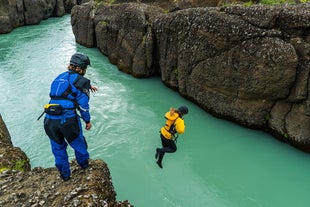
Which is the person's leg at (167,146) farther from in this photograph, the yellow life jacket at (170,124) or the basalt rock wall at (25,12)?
the basalt rock wall at (25,12)

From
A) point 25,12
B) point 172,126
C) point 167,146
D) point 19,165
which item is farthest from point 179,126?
point 25,12

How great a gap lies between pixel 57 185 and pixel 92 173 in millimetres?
690

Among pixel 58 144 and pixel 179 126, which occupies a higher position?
pixel 58 144

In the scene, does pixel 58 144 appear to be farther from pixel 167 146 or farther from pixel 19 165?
pixel 167 146

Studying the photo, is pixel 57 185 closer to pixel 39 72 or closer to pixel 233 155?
pixel 233 155

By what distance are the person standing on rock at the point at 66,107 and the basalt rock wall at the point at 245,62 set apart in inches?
255

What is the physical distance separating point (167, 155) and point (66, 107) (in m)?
4.87

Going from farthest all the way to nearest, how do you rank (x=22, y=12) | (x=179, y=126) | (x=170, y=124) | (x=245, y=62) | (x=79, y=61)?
(x=22, y=12), (x=245, y=62), (x=170, y=124), (x=179, y=126), (x=79, y=61)

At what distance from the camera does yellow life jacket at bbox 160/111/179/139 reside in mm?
7508

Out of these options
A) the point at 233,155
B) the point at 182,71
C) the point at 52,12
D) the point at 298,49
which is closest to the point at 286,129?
the point at 233,155

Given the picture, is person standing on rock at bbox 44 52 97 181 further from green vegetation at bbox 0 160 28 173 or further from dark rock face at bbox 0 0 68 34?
dark rock face at bbox 0 0 68 34

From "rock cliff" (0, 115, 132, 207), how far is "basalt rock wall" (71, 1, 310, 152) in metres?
6.45

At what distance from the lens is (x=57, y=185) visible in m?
5.31

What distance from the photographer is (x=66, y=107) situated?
16.9 ft
